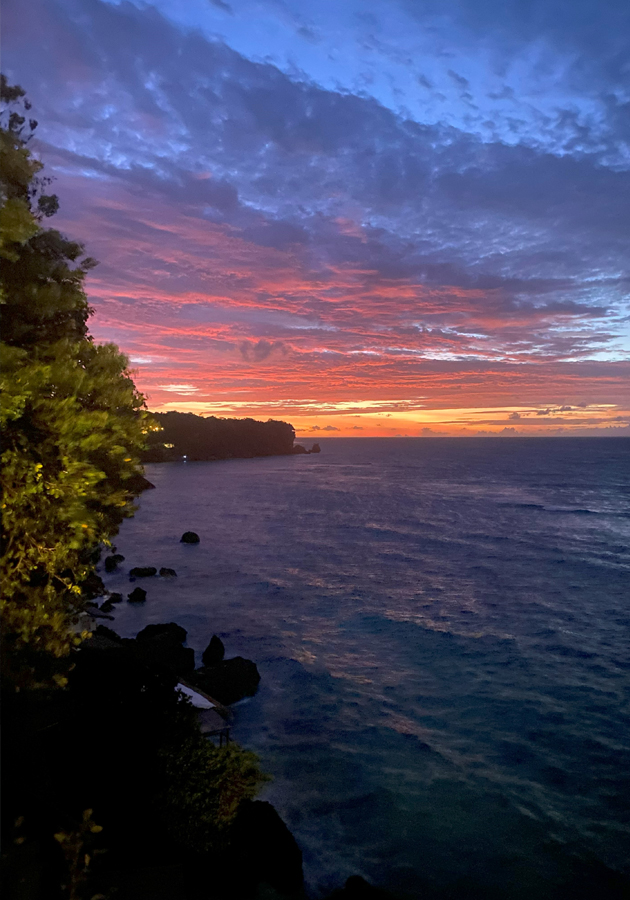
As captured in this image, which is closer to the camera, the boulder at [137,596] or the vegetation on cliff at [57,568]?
the vegetation on cliff at [57,568]

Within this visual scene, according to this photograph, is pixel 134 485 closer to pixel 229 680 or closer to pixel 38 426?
pixel 38 426

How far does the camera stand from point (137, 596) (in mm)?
42781

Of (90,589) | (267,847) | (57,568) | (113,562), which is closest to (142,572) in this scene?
(113,562)

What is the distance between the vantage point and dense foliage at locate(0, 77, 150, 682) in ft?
27.7

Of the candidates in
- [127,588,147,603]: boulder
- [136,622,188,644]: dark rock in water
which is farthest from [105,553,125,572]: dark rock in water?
[136,622,188,644]: dark rock in water

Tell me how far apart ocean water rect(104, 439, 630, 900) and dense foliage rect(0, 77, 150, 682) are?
41.7 ft

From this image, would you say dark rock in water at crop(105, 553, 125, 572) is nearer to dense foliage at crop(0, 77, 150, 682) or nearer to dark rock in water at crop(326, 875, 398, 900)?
dark rock in water at crop(326, 875, 398, 900)

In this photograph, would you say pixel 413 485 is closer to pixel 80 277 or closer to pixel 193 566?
pixel 193 566

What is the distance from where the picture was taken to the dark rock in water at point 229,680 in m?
26.3

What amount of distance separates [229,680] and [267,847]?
40.4 feet

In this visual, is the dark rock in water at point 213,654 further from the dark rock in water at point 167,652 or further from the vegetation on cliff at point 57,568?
the vegetation on cliff at point 57,568

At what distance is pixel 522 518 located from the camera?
82.3 metres

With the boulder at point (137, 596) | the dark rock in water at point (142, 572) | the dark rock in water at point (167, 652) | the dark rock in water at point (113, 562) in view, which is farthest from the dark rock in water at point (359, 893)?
the dark rock in water at point (113, 562)

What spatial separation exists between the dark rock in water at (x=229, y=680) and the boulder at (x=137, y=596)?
55.4ft
